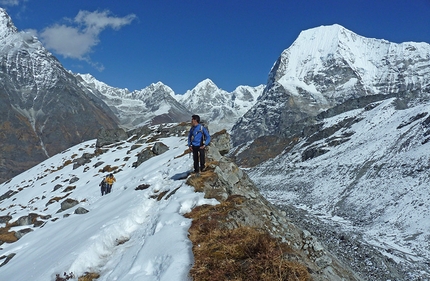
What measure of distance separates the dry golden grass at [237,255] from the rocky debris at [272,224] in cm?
46

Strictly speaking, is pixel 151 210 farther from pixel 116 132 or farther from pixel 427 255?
pixel 116 132

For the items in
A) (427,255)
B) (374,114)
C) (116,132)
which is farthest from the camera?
(374,114)

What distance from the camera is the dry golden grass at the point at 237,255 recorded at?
693cm

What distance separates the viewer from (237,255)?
798 centimetres

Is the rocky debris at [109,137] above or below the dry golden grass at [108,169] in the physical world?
above

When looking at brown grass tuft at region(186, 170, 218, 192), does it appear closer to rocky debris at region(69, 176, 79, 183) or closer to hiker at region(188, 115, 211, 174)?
hiker at region(188, 115, 211, 174)

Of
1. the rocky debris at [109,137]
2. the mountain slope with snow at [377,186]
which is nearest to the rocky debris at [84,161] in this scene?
the rocky debris at [109,137]

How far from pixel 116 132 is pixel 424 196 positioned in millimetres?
52662

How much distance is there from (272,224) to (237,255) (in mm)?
3215

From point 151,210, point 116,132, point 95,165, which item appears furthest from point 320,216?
point 116,132

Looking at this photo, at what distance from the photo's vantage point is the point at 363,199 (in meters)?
39.5

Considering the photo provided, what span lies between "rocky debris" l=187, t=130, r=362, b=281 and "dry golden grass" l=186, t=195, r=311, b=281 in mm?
462

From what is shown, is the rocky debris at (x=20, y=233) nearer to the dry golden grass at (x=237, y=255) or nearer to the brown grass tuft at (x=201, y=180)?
the brown grass tuft at (x=201, y=180)

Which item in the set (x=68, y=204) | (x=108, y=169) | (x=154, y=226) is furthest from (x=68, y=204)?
(x=154, y=226)
